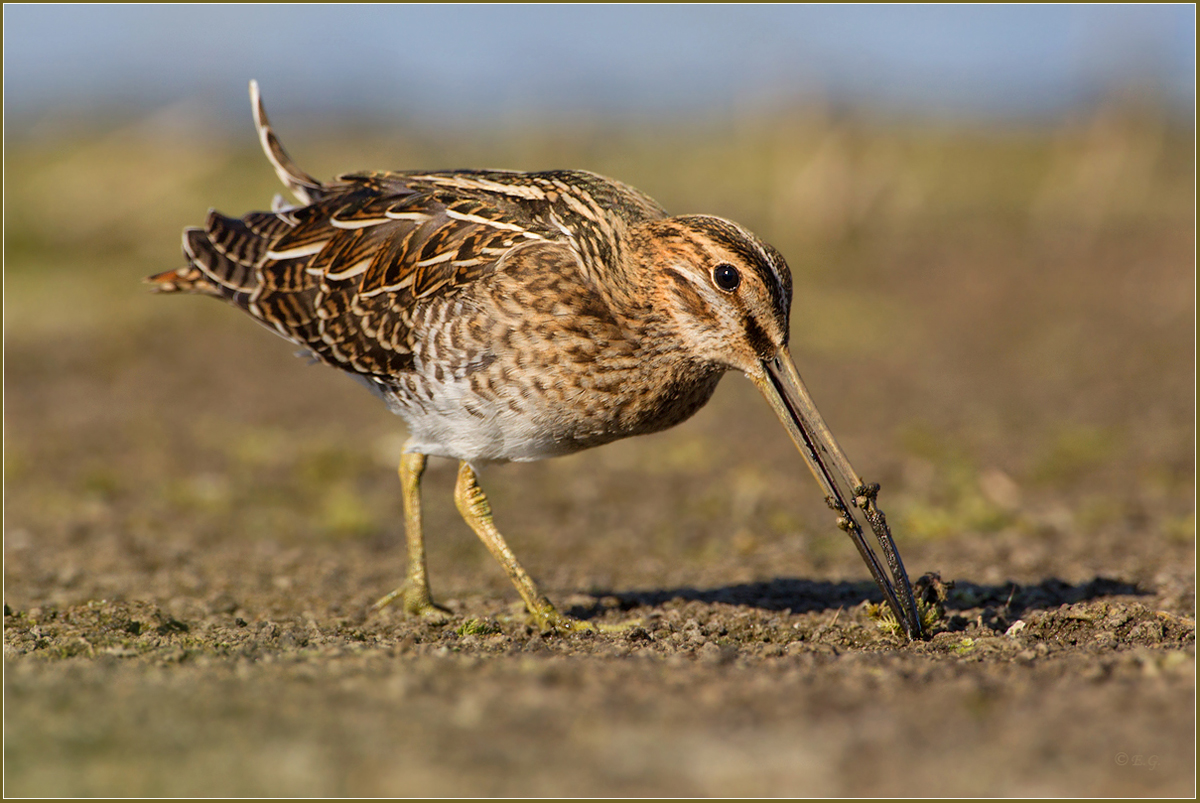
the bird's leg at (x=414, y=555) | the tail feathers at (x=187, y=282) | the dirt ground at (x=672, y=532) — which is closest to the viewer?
the dirt ground at (x=672, y=532)

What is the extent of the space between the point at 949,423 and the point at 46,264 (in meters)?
14.5

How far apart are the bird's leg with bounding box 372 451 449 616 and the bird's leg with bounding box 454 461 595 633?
12.8 inches

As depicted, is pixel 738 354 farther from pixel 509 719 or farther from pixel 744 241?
pixel 509 719

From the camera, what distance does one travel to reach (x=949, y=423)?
1266cm

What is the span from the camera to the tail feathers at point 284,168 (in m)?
7.83

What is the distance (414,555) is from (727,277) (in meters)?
2.64

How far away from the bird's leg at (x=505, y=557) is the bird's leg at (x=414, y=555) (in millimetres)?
326

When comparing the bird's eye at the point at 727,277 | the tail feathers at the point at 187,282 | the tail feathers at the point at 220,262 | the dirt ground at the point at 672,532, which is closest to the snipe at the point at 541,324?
the bird's eye at the point at 727,277

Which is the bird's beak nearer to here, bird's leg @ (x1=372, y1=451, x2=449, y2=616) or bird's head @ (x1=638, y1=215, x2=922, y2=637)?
bird's head @ (x1=638, y1=215, x2=922, y2=637)

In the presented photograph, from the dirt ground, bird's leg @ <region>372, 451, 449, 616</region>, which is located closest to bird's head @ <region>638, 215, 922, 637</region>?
the dirt ground

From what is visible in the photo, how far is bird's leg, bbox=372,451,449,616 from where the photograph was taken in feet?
23.1

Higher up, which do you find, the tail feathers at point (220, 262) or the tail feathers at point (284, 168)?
the tail feathers at point (284, 168)

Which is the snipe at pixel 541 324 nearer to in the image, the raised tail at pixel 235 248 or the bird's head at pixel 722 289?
the bird's head at pixel 722 289

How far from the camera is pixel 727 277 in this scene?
598cm
